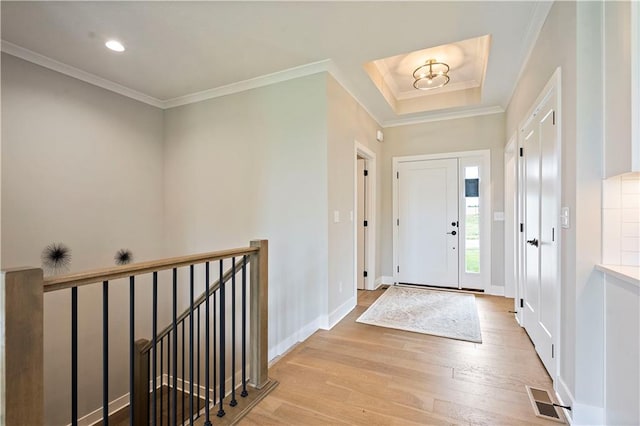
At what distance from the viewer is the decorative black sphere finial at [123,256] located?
142 inches

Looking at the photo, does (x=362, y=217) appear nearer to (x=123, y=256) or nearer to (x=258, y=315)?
(x=258, y=315)

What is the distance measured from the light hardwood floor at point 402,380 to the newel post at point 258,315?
0.17m

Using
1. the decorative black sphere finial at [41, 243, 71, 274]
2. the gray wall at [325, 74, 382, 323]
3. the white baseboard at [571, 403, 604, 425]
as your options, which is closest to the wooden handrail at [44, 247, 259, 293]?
the gray wall at [325, 74, 382, 323]

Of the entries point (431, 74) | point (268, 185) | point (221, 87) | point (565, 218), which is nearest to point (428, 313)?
point (565, 218)

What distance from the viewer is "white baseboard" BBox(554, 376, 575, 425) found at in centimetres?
163

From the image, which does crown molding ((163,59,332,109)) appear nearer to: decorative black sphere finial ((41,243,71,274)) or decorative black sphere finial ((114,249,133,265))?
decorative black sphere finial ((114,249,133,265))

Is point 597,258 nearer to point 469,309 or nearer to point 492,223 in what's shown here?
point 469,309

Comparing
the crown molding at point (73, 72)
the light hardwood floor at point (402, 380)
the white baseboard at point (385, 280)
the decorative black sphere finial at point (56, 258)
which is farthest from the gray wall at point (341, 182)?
the decorative black sphere finial at point (56, 258)

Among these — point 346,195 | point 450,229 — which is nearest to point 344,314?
point 346,195

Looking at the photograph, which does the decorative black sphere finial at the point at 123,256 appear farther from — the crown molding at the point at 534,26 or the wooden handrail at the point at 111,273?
the crown molding at the point at 534,26

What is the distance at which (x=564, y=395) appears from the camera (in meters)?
1.73

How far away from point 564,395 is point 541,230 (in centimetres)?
114

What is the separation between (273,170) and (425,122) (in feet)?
8.94

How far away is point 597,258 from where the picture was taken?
1.55 meters
